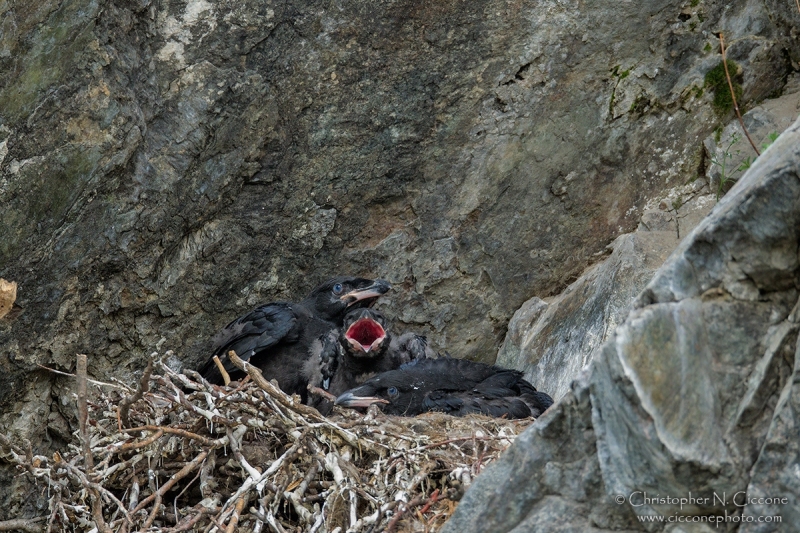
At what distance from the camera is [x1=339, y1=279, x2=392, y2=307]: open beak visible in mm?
6934

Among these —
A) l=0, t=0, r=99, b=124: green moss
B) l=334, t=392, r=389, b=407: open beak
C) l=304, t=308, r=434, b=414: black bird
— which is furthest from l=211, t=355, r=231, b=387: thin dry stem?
l=0, t=0, r=99, b=124: green moss

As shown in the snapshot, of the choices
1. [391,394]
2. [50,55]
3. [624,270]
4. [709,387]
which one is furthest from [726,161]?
[50,55]

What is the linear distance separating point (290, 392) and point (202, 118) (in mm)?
1936

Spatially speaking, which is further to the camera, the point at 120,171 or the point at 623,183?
the point at 623,183

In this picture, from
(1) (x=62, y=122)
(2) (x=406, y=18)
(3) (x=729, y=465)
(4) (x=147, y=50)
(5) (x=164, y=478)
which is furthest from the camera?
(2) (x=406, y=18)

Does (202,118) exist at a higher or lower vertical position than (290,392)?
higher

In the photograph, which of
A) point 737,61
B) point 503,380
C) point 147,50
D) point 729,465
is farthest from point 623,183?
point 729,465

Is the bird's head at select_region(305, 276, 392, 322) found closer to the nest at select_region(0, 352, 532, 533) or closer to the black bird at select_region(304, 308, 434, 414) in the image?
the black bird at select_region(304, 308, 434, 414)

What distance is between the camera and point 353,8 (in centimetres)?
659

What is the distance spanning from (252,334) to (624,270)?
2435 millimetres

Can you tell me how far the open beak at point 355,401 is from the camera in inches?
241

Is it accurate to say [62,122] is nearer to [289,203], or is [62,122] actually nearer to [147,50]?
[147,50]

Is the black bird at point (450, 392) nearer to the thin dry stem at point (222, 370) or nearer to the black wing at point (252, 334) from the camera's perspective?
the black wing at point (252, 334)

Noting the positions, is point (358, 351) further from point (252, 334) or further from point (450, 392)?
point (450, 392)
